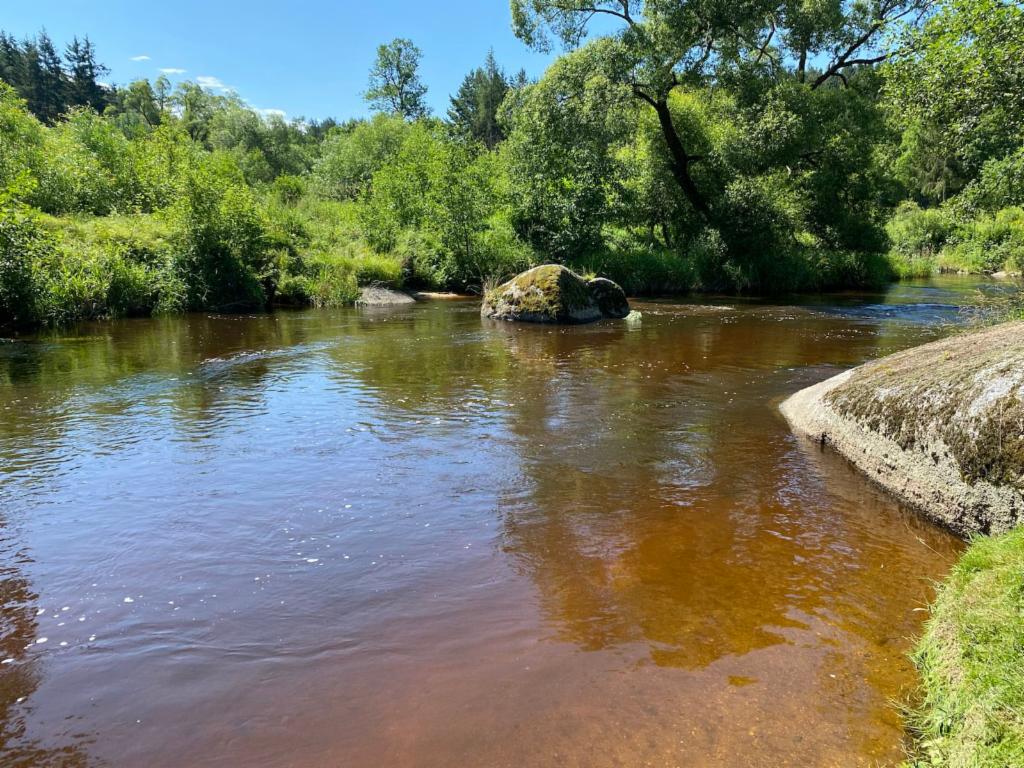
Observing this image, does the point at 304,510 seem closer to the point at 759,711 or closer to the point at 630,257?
the point at 759,711

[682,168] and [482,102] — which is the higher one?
[482,102]

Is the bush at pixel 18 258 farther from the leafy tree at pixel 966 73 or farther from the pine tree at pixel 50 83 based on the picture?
the pine tree at pixel 50 83

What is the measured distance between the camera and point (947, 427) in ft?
17.5

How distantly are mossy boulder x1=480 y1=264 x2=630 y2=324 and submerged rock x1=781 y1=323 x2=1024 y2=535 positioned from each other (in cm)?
1217

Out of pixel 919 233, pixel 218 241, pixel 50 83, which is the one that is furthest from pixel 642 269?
pixel 50 83

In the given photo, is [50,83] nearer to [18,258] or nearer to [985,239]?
[18,258]

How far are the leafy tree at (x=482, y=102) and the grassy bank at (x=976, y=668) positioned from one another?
94.6 m

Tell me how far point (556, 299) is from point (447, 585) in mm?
15258

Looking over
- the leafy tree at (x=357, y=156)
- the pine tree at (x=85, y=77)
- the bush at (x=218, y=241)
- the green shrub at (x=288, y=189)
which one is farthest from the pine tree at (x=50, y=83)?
the bush at (x=218, y=241)

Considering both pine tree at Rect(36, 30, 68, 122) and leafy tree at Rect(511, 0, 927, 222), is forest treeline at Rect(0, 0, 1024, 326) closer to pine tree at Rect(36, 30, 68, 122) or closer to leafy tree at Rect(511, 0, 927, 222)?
leafy tree at Rect(511, 0, 927, 222)

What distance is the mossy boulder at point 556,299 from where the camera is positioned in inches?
754

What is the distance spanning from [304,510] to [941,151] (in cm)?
2203

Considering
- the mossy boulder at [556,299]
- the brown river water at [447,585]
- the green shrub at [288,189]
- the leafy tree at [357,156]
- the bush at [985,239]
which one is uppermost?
the leafy tree at [357,156]

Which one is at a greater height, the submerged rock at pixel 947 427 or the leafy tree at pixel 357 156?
the leafy tree at pixel 357 156
